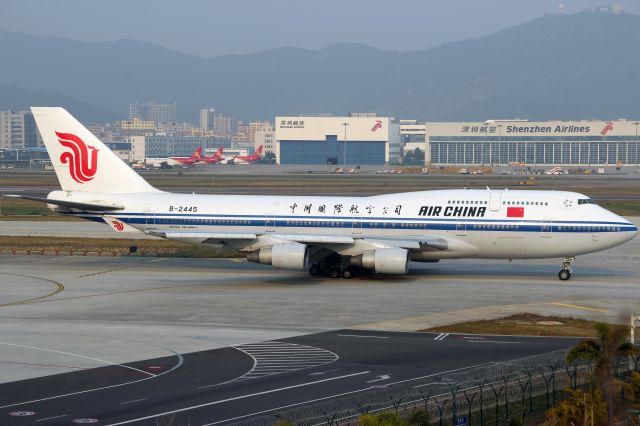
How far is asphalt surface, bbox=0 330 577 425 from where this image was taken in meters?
26.7

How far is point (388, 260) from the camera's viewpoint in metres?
50.4

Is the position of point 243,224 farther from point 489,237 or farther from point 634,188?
point 634,188

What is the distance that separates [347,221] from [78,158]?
1616cm

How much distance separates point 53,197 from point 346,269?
17232 mm

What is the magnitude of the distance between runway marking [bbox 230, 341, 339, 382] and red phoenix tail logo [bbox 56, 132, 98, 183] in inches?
977

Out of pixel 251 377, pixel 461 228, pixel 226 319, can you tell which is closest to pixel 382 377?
pixel 251 377

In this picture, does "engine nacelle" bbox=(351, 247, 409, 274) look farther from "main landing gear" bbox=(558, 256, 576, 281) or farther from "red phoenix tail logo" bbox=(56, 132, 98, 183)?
"red phoenix tail logo" bbox=(56, 132, 98, 183)

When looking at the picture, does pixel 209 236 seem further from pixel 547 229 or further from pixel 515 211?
pixel 547 229

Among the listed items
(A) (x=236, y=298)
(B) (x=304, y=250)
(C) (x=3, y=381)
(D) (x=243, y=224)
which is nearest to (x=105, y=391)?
(C) (x=3, y=381)

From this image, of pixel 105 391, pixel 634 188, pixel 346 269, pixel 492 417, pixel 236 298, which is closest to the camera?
pixel 492 417

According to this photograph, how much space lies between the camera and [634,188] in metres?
132

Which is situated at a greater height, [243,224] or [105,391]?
[243,224]

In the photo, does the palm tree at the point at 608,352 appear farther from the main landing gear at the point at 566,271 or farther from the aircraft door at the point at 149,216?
the aircraft door at the point at 149,216

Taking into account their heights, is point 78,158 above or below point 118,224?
above
